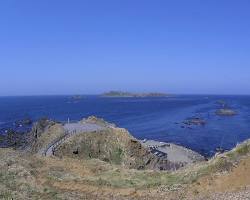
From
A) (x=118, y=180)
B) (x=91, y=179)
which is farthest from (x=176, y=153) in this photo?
(x=91, y=179)

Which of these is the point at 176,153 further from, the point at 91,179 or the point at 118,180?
the point at 91,179

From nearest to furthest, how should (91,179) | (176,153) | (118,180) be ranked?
1. (118,180)
2. (91,179)
3. (176,153)

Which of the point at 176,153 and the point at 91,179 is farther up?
the point at 91,179

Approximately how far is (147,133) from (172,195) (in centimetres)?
7294

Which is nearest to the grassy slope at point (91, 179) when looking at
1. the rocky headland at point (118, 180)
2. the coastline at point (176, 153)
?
the rocky headland at point (118, 180)

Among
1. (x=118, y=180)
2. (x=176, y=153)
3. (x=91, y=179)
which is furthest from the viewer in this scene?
(x=176, y=153)

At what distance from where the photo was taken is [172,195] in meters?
27.4

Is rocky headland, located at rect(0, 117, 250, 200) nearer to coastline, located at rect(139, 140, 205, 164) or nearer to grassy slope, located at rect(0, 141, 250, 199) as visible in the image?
grassy slope, located at rect(0, 141, 250, 199)

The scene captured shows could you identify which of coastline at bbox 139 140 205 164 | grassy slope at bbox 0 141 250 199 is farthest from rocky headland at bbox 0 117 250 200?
coastline at bbox 139 140 205 164

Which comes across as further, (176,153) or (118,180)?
(176,153)

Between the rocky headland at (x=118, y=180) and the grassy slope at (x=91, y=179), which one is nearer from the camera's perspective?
the rocky headland at (x=118, y=180)

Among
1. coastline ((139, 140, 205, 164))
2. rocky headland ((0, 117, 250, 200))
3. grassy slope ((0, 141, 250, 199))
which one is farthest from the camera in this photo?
coastline ((139, 140, 205, 164))

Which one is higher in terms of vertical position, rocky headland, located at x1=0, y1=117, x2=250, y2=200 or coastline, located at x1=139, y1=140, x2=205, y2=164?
rocky headland, located at x1=0, y1=117, x2=250, y2=200

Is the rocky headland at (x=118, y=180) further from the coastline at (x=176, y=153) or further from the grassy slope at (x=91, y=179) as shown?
the coastline at (x=176, y=153)
